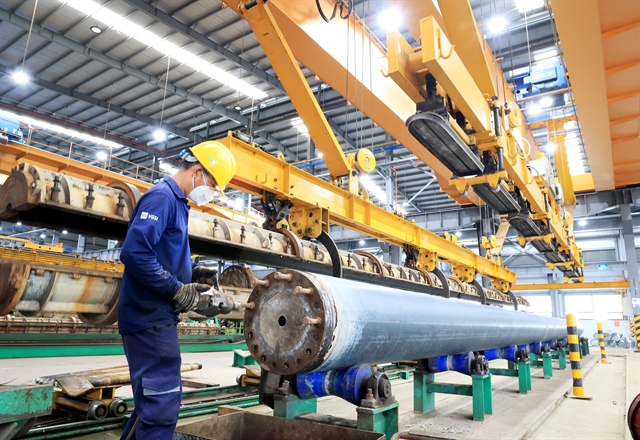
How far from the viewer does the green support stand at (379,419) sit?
182cm

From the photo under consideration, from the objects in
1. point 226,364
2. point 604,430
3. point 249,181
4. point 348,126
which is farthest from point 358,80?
point 348,126

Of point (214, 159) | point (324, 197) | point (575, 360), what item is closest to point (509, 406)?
point (575, 360)

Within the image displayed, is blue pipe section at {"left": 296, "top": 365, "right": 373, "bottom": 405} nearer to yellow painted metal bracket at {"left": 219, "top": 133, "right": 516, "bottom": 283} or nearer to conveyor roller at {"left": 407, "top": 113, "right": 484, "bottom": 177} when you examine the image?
yellow painted metal bracket at {"left": 219, "top": 133, "right": 516, "bottom": 283}

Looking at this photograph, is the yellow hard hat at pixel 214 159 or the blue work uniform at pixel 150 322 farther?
the yellow hard hat at pixel 214 159

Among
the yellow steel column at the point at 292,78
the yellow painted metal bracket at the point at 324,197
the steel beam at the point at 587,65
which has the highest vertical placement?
the steel beam at the point at 587,65

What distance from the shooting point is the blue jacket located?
1.79 meters

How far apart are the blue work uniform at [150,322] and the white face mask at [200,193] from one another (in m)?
0.19

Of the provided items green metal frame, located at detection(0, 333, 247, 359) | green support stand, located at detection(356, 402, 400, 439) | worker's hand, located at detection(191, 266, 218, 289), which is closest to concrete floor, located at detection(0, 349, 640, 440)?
green metal frame, located at detection(0, 333, 247, 359)

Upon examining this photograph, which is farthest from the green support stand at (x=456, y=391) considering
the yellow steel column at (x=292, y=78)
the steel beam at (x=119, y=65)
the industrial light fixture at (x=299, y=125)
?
the steel beam at (x=119, y=65)

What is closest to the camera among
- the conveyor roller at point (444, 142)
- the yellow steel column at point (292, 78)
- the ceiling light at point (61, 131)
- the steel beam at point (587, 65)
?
the conveyor roller at point (444, 142)

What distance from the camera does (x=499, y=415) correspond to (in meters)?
3.71

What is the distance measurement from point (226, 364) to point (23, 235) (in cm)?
2772

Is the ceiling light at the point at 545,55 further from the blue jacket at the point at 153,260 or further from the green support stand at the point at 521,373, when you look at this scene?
the blue jacket at the point at 153,260

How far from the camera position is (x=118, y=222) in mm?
2844
